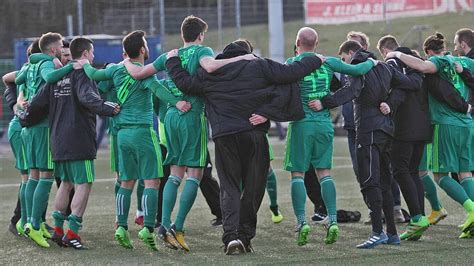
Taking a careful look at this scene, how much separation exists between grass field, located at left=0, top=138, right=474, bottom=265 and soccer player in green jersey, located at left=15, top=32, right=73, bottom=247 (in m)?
0.26

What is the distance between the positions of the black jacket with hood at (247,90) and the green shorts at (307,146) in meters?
0.44

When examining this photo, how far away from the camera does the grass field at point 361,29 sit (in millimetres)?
28594

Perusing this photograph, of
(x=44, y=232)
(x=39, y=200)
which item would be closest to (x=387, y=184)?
(x=39, y=200)

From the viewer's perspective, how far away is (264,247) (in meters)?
8.84

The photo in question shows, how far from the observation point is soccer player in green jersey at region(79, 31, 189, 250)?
8.80m

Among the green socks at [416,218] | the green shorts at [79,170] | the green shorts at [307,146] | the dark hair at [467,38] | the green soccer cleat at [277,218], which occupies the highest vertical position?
the dark hair at [467,38]

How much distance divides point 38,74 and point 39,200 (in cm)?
119

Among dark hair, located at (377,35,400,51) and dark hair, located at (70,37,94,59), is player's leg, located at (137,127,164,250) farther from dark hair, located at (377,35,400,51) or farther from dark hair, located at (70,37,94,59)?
dark hair, located at (377,35,400,51)

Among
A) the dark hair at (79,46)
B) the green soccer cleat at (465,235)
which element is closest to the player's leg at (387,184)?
the green soccer cleat at (465,235)

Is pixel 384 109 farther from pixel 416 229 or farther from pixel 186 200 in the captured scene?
pixel 186 200

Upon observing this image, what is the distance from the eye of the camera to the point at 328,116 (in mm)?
9133

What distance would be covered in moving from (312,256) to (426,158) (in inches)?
100

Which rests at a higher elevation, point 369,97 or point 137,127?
point 369,97

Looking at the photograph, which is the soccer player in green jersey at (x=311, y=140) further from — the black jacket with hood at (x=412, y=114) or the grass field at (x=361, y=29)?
the grass field at (x=361, y=29)
